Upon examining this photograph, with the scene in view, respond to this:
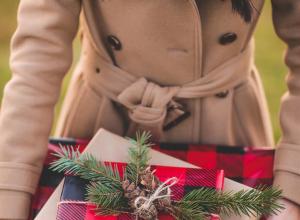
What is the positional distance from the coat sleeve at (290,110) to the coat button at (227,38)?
105mm

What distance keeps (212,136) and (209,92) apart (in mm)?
121

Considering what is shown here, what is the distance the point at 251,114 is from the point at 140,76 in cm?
30

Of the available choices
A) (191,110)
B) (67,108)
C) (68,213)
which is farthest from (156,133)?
(68,213)

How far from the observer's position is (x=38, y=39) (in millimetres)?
1165

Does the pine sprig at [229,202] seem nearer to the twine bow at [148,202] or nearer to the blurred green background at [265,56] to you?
the twine bow at [148,202]

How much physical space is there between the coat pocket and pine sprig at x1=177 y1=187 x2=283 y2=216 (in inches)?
14.5

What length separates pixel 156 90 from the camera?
1.25m

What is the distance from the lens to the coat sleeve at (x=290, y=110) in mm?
1145

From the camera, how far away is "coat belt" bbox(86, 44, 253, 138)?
1249 mm

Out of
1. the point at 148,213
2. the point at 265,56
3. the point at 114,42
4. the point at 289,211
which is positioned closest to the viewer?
the point at 148,213

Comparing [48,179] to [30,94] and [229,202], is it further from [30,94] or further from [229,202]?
[229,202]

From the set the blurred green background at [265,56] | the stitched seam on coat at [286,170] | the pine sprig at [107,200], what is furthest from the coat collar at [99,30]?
the blurred green background at [265,56]

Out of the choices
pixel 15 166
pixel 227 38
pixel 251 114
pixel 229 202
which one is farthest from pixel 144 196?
pixel 251 114

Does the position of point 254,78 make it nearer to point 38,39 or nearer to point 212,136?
point 212,136
